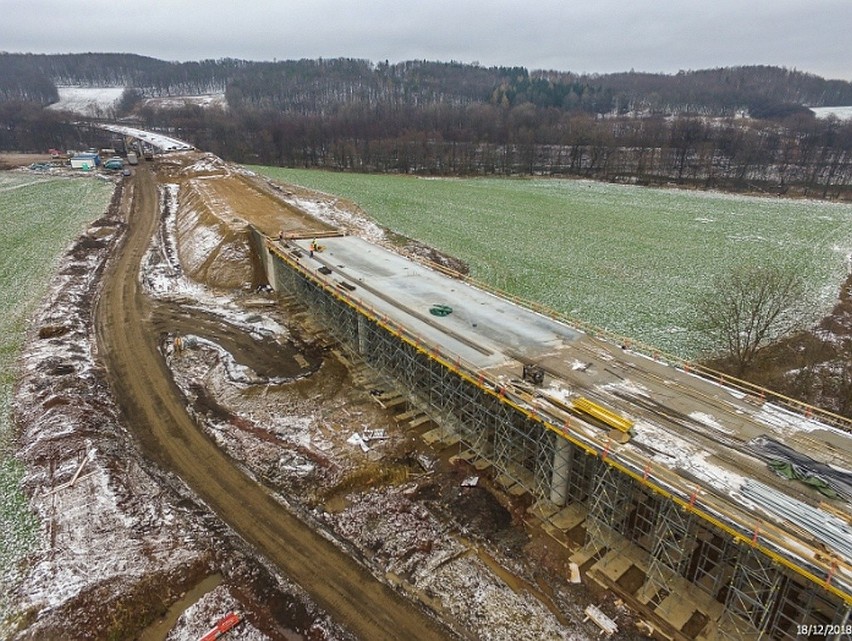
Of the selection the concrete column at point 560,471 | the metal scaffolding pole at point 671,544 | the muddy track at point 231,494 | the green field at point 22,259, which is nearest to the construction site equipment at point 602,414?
the concrete column at point 560,471

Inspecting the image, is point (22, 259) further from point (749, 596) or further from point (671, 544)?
point (749, 596)

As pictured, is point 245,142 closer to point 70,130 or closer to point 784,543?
point 70,130

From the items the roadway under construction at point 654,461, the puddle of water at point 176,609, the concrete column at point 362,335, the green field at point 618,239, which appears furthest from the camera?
the green field at point 618,239

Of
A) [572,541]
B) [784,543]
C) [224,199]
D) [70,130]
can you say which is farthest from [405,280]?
[70,130]

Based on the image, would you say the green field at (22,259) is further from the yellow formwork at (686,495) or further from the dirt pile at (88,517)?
the yellow formwork at (686,495)

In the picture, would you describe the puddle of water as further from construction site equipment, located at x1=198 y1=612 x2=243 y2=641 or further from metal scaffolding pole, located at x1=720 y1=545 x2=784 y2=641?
metal scaffolding pole, located at x1=720 y1=545 x2=784 y2=641

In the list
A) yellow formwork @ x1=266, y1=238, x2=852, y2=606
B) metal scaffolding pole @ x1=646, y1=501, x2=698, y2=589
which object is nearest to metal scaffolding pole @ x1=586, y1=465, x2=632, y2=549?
yellow formwork @ x1=266, y1=238, x2=852, y2=606
